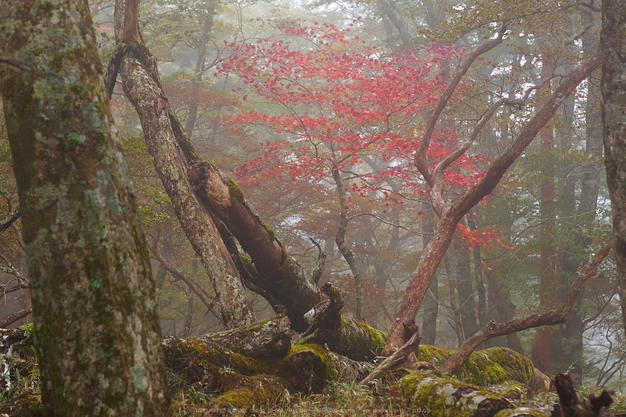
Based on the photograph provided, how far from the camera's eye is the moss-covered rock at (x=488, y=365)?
7.31 m

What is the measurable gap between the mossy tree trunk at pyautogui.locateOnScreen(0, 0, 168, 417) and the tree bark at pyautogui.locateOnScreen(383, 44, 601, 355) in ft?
17.5

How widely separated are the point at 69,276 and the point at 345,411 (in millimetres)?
2653

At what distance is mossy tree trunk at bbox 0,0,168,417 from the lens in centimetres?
210

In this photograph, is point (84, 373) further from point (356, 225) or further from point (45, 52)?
point (356, 225)

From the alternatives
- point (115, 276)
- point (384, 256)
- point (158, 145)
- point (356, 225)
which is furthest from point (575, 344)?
point (115, 276)

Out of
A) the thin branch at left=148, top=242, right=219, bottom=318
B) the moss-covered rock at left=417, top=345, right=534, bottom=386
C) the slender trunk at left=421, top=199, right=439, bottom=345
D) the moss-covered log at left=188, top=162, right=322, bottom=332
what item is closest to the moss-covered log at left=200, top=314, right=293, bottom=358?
the moss-covered log at left=188, top=162, right=322, bottom=332

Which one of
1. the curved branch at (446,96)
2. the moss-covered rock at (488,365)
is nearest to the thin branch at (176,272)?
the moss-covered rock at (488,365)

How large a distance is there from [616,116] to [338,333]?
435 cm

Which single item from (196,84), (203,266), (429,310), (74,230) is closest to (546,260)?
(429,310)

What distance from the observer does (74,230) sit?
7.07 feet

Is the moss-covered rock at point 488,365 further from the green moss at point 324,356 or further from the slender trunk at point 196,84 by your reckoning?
the slender trunk at point 196,84

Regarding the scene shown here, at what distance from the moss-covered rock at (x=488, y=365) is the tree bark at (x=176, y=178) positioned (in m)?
3.39

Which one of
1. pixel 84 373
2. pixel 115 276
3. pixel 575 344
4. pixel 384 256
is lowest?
pixel 575 344

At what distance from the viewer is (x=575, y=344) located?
480 inches
